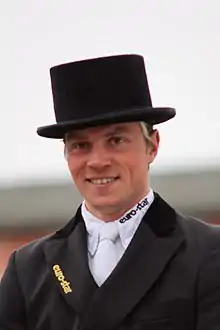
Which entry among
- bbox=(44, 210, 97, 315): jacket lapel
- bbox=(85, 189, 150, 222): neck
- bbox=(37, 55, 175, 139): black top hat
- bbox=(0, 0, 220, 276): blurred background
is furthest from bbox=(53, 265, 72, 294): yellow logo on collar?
bbox=(0, 0, 220, 276): blurred background

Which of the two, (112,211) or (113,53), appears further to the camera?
(113,53)

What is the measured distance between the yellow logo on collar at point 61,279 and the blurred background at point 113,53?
235 cm

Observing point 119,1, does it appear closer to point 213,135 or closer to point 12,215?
point 213,135

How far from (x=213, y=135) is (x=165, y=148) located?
0.21 m

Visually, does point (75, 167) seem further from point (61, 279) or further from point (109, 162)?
point (61, 279)

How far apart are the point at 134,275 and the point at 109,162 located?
18 cm

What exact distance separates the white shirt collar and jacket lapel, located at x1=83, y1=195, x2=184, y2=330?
12 mm

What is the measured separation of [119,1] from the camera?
3.94m

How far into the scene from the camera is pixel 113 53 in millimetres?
3830

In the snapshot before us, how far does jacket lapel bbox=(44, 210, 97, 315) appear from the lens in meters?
1.43

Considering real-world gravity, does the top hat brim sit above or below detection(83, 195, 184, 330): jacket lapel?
above

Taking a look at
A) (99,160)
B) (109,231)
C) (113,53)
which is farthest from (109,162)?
(113,53)

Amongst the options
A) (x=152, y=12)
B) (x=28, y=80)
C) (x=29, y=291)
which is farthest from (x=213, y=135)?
(x=29, y=291)

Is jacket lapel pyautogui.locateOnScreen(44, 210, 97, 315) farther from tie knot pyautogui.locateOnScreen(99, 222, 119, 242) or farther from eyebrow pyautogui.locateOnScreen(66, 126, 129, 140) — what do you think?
eyebrow pyautogui.locateOnScreen(66, 126, 129, 140)
